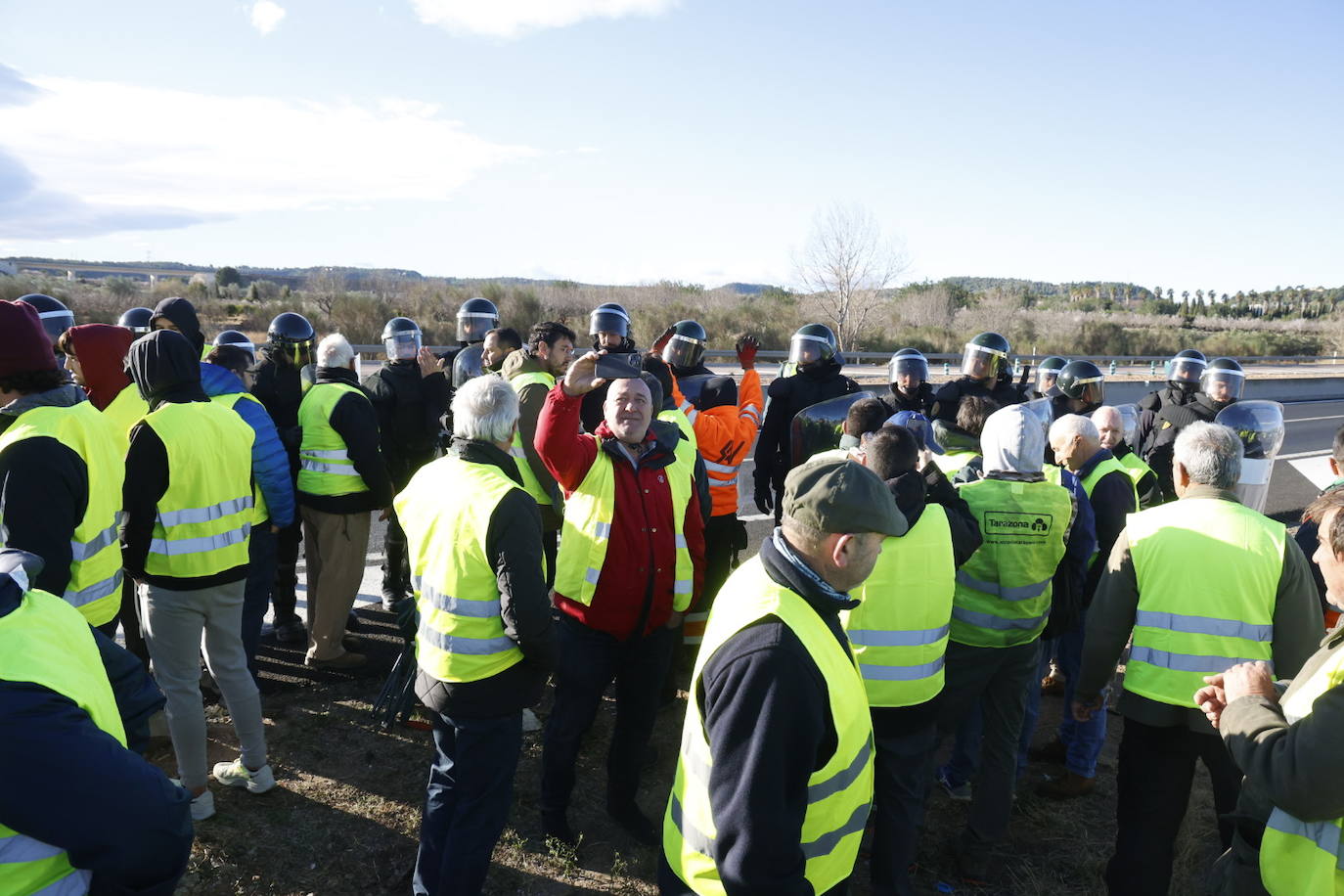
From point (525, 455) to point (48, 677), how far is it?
3353 mm

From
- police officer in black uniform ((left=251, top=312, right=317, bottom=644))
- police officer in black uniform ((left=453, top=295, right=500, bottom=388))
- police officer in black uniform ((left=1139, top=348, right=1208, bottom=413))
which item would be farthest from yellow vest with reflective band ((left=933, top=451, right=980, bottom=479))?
police officer in black uniform ((left=251, top=312, right=317, bottom=644))

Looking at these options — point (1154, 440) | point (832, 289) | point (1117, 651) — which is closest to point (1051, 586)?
point (1117, 651)

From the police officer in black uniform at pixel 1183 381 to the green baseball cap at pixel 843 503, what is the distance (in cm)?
633

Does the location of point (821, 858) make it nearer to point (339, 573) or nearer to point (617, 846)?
point (617, 846)

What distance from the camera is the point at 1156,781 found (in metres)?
3.15

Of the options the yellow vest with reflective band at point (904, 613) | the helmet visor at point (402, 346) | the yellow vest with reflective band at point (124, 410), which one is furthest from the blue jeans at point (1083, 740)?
the yellow vest with reflective band at point (124, 410)

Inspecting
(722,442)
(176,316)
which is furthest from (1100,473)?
(176,316)

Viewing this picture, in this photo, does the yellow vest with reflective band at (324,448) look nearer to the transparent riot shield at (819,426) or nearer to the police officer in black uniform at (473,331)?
the police officer in black uniform at (473,331)

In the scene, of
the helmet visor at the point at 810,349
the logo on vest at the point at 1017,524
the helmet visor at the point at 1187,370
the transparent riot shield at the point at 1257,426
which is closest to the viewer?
the logo on vest at the point at 1017,524

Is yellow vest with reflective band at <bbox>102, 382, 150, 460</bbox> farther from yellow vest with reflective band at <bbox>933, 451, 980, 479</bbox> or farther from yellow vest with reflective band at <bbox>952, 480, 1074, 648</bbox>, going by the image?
yellow vest with reflective band at <bbox>952, 480, 1074, 648</bbox>

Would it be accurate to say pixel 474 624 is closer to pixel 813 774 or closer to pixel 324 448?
pixel 813 774

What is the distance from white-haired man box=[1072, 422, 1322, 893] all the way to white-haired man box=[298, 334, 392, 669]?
13.9 feet

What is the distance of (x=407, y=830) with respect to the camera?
12.4 feet

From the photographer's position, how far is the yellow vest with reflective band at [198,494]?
3.57 m
